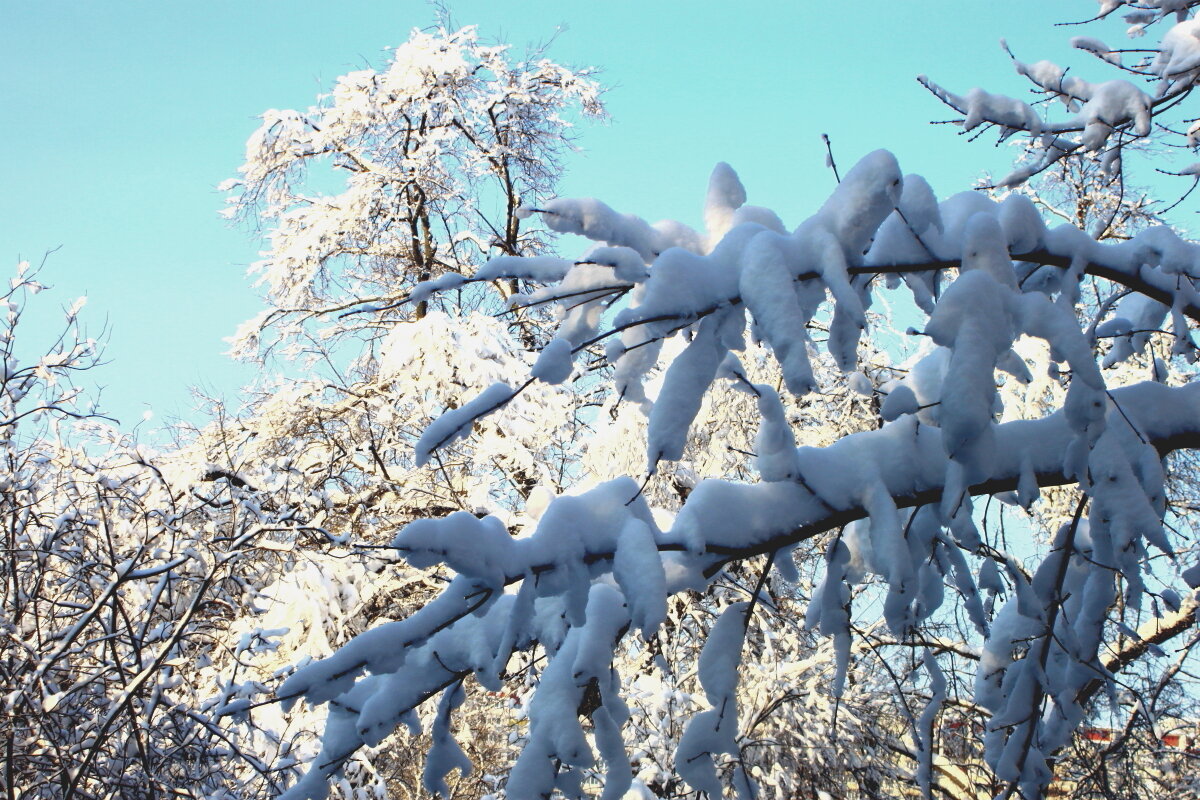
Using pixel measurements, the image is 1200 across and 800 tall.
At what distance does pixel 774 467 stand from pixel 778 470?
11mm

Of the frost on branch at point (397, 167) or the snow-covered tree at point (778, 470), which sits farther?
the frost on branch at point (397, 167)

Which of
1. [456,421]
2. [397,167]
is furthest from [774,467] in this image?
[397,167]

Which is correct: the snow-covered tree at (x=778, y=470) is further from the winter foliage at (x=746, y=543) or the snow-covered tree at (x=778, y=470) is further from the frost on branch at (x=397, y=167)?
the frost on branch at (x=397, y=167)

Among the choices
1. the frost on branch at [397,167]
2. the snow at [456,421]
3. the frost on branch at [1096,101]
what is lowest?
the snow at [456,421]

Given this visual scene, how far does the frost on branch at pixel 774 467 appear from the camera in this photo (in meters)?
1.59

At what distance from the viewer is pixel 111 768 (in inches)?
159

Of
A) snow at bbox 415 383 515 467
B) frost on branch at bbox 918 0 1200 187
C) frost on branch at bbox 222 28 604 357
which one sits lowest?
snow at bbox 415 383 515 467

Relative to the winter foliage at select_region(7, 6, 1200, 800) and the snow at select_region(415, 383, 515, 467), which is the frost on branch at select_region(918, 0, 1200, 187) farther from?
the snow at select_region(415, 383, 515, 467)

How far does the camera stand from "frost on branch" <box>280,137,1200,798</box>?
159 centimetres

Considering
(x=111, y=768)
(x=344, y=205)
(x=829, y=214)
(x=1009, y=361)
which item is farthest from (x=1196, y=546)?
(x=344, y=205)

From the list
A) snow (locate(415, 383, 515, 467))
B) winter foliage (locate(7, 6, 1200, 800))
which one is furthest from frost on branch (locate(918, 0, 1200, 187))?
snow (locate(415, 383, 515, 467))

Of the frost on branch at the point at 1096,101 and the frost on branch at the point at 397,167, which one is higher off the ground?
the frost on branch at the point at 397,167

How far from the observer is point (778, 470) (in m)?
1.91

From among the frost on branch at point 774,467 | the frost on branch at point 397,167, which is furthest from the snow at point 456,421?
the frost on branch at point 397,167
